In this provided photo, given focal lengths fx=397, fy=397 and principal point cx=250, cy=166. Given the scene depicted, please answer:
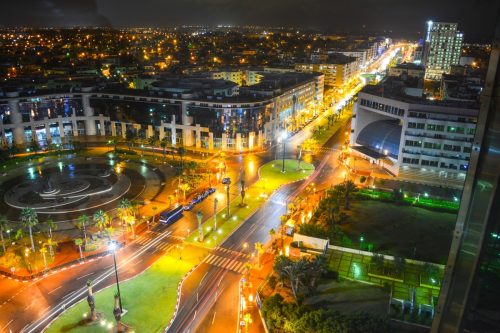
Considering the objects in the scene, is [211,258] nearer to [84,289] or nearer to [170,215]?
[170,215]

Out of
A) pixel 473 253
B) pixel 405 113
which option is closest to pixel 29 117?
pixel 405 113

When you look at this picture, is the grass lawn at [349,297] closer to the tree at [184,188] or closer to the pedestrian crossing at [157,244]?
the pedestrian crossing at [157,244]

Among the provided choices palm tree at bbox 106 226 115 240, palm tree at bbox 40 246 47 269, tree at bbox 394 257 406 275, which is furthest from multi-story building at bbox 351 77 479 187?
palm tree at bbox 40 246 47 269

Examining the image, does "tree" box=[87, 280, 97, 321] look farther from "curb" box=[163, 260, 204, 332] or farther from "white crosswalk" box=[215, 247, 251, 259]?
"white crosswalk" box=[215, 247, 251, 259]

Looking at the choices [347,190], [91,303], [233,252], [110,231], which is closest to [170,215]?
[110,231]

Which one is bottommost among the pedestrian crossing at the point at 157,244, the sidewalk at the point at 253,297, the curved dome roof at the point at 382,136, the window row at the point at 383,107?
the sidewalk at the point at 253,297

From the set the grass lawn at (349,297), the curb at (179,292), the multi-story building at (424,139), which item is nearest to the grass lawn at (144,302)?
the curb at (179,292)
